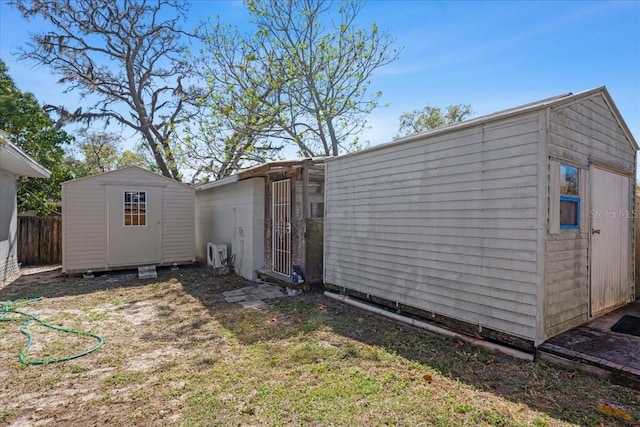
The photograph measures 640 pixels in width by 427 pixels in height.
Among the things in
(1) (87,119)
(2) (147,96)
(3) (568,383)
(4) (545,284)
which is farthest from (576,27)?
(1) (87,119)

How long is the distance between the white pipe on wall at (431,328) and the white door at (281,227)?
142cm

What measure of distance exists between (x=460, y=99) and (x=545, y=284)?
14689mm

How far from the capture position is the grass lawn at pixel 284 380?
2.42 metres

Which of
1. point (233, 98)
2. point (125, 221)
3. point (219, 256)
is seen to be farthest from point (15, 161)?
point (233, 98)

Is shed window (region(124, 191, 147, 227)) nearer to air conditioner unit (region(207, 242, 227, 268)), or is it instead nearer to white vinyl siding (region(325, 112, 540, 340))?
air conditioner unit (region(207, 242, 227, 268))

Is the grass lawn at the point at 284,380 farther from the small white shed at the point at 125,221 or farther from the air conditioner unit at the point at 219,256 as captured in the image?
the small white shed at the point at 125,221

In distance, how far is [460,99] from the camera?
624 inches

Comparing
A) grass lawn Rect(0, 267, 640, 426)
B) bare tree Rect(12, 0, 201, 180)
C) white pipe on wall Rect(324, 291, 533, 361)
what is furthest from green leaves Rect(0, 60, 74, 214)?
white pipe on wall Rect(324, 291, 533, 361)

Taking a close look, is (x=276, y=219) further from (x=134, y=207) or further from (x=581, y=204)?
(x=581, y=204)

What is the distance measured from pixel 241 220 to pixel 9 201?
5.81 meters

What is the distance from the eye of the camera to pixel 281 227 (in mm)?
6957

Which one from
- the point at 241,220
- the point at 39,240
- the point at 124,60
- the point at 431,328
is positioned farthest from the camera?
the point at 124,60

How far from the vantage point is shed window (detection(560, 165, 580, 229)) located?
11.4ft

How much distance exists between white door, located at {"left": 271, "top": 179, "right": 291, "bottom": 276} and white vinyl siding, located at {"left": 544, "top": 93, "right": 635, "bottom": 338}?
14.5ft
